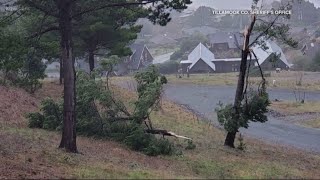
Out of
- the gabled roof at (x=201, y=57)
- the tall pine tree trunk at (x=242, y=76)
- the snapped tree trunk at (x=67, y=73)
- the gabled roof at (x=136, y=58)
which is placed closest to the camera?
the snapped tree trunk at (x=67, y=73)

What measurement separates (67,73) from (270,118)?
2744cm

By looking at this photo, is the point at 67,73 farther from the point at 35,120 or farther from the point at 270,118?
the point at 270,118

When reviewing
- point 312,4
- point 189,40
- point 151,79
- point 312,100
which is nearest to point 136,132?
point 151,79

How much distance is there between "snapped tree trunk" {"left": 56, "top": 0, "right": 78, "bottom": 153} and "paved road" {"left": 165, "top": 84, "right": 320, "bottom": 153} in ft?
51.4

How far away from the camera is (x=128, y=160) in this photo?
1612cm

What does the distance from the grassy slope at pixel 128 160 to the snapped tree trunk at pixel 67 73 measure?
0.59m

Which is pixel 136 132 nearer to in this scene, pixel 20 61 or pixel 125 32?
pixel 20 61

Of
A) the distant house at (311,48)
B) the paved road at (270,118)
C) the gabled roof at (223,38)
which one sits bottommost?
the paved road at (270,118)

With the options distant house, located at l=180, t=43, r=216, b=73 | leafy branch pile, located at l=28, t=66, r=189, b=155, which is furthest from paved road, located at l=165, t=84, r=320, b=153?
distant house, located at l=180, t=43, r=216, b=73

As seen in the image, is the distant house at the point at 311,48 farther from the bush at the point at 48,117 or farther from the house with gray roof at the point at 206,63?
the bush at the point at 48,117

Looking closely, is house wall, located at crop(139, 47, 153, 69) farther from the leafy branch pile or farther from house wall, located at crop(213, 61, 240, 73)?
the leafy branch pile

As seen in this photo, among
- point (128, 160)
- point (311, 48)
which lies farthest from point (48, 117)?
point (311, 48)

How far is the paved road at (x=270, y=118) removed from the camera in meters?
30.3

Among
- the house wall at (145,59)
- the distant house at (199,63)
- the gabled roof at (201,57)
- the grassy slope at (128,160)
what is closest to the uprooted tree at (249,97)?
the grassy slope at (128,160)
